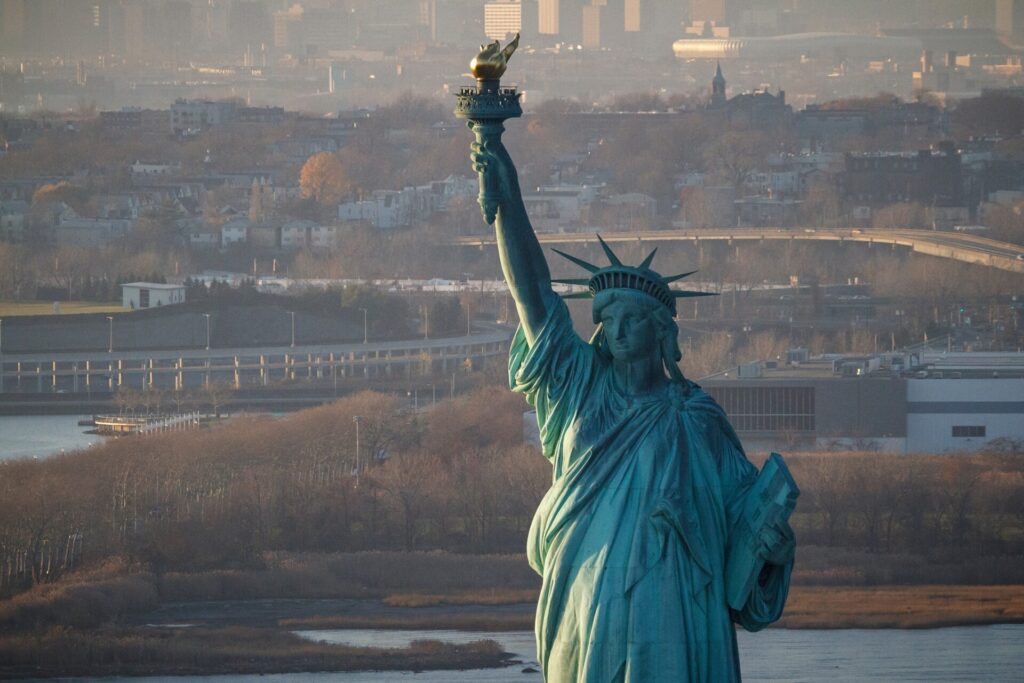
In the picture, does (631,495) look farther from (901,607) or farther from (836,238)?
(836,238)

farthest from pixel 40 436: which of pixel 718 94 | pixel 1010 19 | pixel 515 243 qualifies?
pixel 1010 19

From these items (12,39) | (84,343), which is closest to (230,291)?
(84,343)

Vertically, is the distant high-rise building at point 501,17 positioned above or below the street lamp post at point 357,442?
above

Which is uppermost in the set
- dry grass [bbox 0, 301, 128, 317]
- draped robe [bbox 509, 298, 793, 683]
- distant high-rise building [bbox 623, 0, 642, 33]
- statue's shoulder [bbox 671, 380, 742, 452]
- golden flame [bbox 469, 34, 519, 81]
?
distant high-rise building [bbox 623, 0, 642, 33]

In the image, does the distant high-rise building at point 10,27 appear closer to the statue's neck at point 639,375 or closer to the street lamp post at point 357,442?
the street lamp post at point 357,442

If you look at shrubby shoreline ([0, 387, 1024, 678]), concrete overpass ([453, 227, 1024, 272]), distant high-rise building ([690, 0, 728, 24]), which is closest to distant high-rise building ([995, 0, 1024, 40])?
distant high-rise building ([690, 0, 728, 24])

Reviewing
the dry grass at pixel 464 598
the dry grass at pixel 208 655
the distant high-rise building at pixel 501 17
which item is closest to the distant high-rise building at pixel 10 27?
the distant high-rise building at pixel 501 17

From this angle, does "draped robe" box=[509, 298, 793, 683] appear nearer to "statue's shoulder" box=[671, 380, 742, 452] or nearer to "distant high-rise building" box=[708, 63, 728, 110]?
"statue's shoulder" box=[671, 380, 742, 452]
